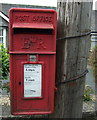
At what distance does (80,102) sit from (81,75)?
33cm

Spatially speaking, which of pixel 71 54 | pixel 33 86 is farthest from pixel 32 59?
pixel 71 54

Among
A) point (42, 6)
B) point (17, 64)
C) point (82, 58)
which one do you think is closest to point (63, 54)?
point (82, 58)

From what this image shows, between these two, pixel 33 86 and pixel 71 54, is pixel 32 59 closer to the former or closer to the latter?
pixel 33 86

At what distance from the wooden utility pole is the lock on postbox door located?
11cm

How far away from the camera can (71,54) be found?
1.91 meters

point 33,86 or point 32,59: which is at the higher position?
point 32,59

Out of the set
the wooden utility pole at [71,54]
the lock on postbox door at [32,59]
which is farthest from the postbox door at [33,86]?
the wooden utility pole at [71,54]

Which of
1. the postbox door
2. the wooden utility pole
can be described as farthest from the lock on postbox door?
the wooden utility pole

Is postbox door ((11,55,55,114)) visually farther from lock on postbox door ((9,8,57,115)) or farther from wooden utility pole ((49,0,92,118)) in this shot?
wooden utility pole ((49,0,92,118))

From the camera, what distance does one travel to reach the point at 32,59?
187cm

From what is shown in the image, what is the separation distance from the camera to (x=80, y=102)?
83.0 inches

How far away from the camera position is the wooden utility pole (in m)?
1.85

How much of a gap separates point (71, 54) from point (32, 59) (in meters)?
0.40

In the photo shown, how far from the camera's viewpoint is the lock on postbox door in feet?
5.97
